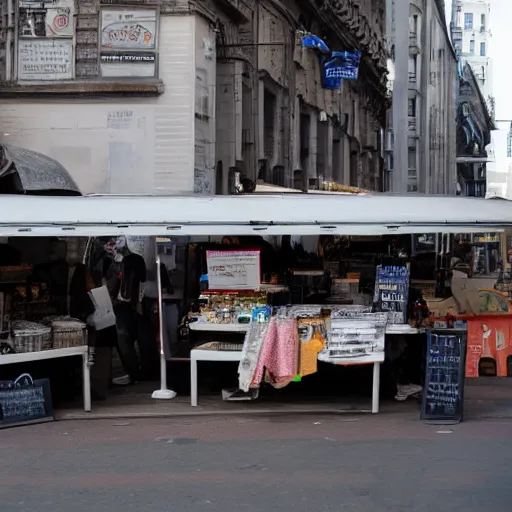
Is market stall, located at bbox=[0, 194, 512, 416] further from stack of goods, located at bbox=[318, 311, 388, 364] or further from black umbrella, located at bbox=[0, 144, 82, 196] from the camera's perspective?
black umbrella, located at bbox=[0, 144, 82, 196]

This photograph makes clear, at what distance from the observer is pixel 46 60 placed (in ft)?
61.3

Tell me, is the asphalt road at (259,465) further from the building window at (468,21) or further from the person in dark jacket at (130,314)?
the building window at (468,21)

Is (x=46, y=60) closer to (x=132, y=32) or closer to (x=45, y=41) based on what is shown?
(x=45, y=41)

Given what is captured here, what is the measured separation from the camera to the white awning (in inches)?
451

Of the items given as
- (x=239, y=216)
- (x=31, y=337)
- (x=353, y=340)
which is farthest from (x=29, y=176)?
(x=353, y=340)

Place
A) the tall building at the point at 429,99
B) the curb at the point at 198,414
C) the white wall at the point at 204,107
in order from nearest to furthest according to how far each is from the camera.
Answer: the curb at the point at 198,414 < the white wall at the point at 204,107 < the tall building at the point at 429,99

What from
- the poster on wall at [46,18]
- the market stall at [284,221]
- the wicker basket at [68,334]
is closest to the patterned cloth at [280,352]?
the market stall at [284,221]

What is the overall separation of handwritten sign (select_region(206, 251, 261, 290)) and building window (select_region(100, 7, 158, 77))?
273 inches

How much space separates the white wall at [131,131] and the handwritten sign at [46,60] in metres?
0.44

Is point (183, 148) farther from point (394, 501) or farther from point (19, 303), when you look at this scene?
point (394, 501)

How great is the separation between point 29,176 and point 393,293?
5151mm

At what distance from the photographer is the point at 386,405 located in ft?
39.5

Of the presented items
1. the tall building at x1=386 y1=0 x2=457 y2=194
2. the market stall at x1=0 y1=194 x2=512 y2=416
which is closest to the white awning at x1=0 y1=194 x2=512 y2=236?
the market stall at x1=0 y1=194 x2=512 y2=416

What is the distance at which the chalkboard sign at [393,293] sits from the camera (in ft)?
40.0
